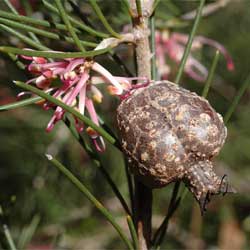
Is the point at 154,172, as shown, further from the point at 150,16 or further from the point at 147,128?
the point at 150,16

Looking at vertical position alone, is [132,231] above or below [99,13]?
below

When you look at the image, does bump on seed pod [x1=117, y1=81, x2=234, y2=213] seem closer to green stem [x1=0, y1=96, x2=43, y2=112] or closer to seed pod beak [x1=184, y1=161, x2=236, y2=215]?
seed pod beak [x1=184, y1=161, x2=236, y2=215]

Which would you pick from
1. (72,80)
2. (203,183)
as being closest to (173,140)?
(203,183)

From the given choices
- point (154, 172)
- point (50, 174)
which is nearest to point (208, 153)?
point (154, 172)

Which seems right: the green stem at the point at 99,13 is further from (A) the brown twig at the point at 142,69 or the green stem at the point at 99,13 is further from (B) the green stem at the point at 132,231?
(B) the green stem at the point at 132,231

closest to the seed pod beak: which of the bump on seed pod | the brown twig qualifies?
the bump on seed pod

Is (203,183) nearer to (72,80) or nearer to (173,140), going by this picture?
(173,140)

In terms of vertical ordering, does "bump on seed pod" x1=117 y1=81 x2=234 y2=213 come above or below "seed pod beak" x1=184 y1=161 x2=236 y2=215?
above

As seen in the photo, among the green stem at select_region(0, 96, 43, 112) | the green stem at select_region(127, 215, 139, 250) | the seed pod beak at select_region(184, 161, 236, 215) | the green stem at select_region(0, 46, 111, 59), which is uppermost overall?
the green stem at select_region(0, 46, 111, 59)

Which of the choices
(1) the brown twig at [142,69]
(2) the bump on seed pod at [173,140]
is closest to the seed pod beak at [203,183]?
(2) the bump on seed pod at [173,140]
